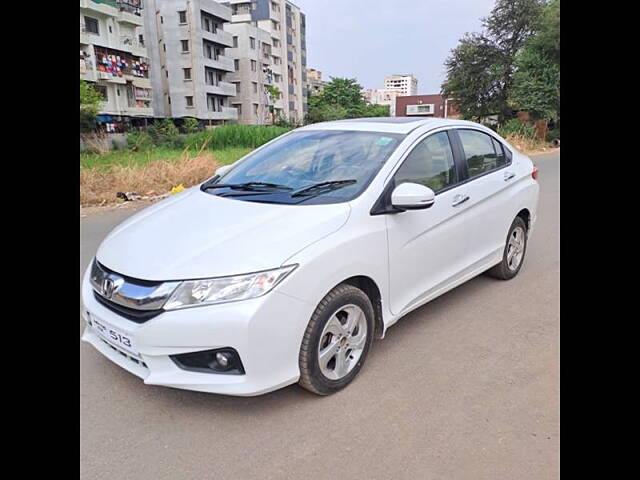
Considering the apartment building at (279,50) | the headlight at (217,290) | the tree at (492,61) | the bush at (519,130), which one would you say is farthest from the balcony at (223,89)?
the headlight at (217,290)

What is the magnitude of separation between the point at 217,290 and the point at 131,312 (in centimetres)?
52

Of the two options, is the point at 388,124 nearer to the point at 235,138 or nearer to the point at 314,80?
the point at 235,138

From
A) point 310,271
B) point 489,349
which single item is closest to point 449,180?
point 489,349

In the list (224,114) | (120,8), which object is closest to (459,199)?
(120,8)

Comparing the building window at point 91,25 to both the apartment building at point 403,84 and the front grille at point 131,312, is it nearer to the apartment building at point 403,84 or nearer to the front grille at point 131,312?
the front grille at point 131,312

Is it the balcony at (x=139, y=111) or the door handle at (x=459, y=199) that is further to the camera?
the balcony at (x=139, y=111)

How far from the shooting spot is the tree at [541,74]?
2598cm

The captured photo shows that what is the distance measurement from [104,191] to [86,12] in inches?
1406

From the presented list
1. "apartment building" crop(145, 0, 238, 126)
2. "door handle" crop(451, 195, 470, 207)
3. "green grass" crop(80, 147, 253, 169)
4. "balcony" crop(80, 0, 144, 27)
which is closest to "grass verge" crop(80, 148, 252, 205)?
"green grass" crop(80, 147, 253, 169)

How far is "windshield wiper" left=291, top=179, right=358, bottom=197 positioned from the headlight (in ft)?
2.99

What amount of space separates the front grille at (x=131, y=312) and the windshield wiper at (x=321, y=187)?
1.21 m

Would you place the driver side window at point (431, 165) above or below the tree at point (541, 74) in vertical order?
below

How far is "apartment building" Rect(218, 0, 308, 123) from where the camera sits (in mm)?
59406
